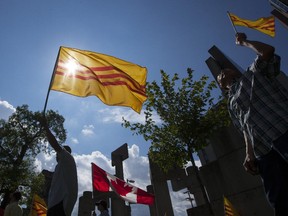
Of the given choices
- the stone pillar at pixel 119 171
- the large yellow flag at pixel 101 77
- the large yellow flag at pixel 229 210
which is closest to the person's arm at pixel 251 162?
the large yellow flag at pixel 101 77

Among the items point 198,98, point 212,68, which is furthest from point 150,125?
point 212,68

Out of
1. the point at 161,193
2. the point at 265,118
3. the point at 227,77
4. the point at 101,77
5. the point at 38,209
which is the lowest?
the point at 265,118

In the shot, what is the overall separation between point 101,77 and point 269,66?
3874mm

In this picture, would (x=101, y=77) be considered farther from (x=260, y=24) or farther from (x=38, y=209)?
(x=38, y=209)

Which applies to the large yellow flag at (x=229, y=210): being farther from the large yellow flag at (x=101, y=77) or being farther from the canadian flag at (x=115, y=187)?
the large yellow flag at (x=101, y=77)

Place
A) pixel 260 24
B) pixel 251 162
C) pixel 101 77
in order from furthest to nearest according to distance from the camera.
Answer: pixel 260 24, pixel 101 77, pixel 251 162

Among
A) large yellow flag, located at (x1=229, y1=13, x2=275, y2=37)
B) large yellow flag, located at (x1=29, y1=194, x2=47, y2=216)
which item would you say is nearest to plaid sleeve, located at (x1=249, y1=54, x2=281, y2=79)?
large yellow flag, located at (x1=229, y1=13, x2=275, y2=37)

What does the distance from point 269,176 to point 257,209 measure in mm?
8412

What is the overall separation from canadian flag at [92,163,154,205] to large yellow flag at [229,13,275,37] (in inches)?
292

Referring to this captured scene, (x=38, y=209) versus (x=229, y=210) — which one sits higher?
(x=38, y=209)

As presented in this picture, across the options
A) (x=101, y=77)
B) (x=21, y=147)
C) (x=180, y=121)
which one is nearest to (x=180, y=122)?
(x=180, y=121)

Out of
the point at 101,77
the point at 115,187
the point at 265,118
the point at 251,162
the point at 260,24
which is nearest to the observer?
the point at 265,118

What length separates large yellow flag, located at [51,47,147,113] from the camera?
5078 millimetres

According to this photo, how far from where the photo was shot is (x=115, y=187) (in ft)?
30.2
